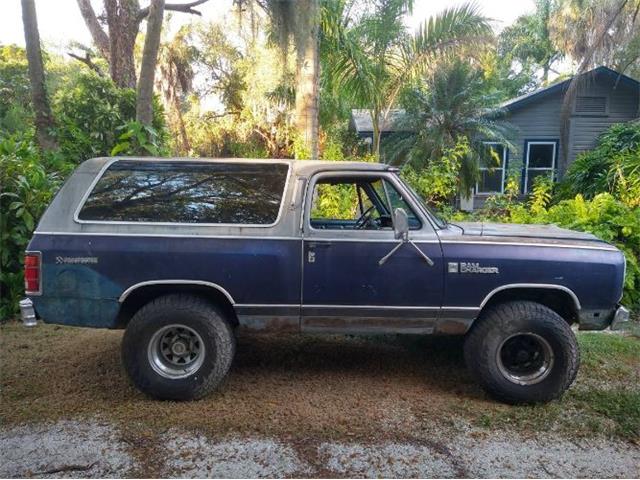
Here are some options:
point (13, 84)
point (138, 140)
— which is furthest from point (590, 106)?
point (13, 84)

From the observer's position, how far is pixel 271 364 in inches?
186

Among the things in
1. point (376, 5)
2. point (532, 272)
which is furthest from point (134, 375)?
point (376, 5)

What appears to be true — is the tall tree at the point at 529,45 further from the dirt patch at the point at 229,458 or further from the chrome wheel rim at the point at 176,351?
the dirt patch at the point at 229,458

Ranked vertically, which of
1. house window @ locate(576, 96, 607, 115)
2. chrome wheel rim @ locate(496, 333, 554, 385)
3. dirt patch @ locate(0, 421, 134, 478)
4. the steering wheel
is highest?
house window @ locate(576, 96, 607, 115)

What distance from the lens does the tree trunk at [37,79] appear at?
811cm

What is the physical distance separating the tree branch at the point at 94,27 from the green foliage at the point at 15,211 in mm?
7226

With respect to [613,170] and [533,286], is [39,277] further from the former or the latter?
[613,170]

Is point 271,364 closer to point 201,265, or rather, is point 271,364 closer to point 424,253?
point 201,265

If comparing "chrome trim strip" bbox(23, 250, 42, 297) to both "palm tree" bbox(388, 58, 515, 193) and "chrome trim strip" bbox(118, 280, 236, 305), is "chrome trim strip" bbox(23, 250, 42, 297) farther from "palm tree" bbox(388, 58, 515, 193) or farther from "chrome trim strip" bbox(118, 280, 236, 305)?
"palm tree" bbox(388, 58, 515, 193)

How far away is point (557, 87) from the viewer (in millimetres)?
16094

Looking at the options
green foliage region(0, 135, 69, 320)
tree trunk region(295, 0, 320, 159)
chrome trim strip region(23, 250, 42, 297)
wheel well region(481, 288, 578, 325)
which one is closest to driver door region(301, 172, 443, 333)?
wheel well region(481, 288, 578, 325)

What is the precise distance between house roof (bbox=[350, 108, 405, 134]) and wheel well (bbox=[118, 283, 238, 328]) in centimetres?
981

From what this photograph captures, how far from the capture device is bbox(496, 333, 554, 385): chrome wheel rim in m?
3.91

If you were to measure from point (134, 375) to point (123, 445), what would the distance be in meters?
0.65
